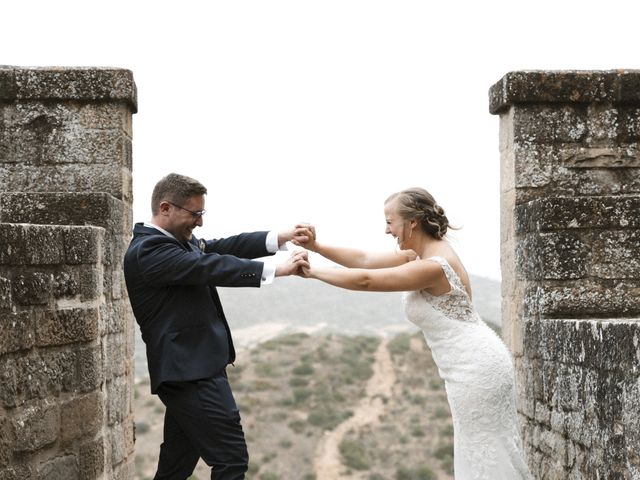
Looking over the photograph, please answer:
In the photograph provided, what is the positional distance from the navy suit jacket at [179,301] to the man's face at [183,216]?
0.28 ft

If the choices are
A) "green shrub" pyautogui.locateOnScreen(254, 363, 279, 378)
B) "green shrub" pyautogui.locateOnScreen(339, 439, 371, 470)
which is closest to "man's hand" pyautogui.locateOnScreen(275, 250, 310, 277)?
"green shrub" pyautogui.locateOnScreen(339, 439, 371, 470)

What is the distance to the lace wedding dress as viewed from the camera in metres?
4.41

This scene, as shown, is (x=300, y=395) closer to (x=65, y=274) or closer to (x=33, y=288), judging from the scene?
(x=65, y=274)

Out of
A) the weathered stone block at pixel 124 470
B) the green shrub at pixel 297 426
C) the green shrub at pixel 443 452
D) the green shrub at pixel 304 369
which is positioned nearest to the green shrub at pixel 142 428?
the green shrub at pixel 297 426

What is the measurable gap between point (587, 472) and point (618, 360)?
84 cm

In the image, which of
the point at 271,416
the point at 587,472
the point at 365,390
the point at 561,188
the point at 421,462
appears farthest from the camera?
the point at 365,390

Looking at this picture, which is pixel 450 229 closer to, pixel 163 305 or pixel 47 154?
pixel 163 305

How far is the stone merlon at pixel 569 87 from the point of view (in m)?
5.85

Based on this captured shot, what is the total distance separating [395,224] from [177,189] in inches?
45.6

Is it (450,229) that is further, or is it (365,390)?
(365,390)

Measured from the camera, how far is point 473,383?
14.5 feet

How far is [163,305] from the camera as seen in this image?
445 cm

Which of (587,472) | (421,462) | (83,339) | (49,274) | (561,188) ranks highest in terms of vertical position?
(561,188)

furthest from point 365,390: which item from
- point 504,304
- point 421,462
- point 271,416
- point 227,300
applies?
Answer: point 227,300
